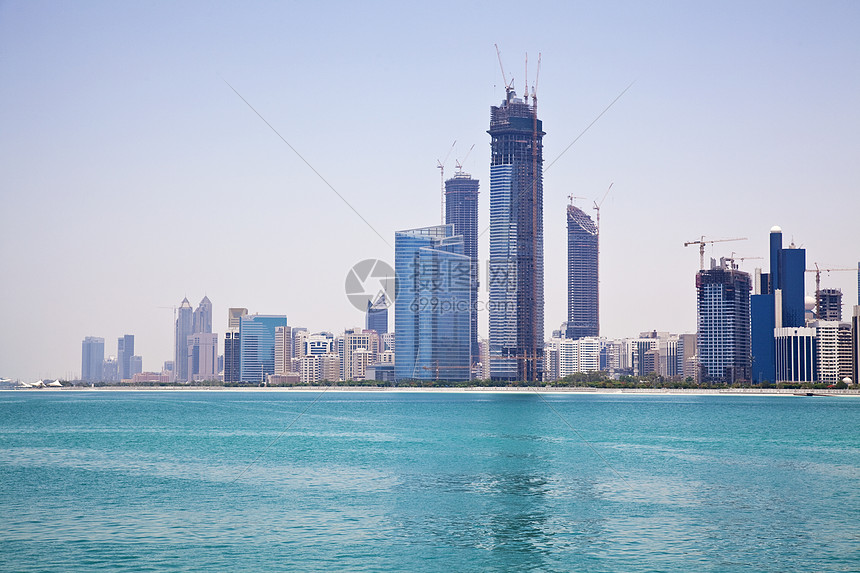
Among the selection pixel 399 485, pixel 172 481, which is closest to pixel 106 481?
pixel 172 481

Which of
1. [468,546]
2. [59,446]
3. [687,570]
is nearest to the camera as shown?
[687,570]

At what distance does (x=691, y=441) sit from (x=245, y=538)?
59999 millimetres

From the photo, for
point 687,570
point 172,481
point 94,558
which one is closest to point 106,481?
point 172,481

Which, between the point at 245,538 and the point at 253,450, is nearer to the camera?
the point at 245,538

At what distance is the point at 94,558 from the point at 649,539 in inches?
879

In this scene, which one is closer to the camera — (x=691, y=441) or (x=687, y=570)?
(x=687, y=570)

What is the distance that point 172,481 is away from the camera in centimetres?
5459

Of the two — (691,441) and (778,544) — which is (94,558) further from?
(691,441)

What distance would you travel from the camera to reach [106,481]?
178 feet

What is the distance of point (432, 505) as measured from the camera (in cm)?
4528

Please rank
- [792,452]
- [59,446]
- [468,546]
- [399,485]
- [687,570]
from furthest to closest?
[59,446], [792,452], [399,485], [468,546], [687,570]

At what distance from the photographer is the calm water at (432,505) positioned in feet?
112

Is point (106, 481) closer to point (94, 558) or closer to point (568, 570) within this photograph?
point (94, 558)

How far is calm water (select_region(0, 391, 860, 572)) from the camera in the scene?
34000mm
